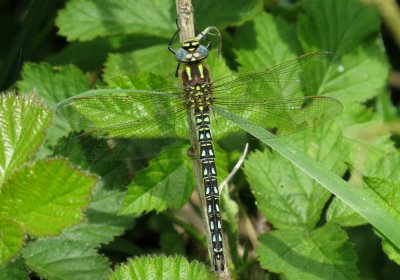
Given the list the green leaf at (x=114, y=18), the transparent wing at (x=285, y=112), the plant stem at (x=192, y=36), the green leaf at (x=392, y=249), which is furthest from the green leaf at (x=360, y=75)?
the green leaf at (x=392, y=249)

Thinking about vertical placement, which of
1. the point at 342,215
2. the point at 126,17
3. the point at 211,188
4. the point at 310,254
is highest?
the point at 126,17

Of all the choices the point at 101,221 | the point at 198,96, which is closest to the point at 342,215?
the point at 198,96

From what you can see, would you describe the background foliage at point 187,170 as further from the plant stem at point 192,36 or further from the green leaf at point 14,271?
the plant stem at point 192,36

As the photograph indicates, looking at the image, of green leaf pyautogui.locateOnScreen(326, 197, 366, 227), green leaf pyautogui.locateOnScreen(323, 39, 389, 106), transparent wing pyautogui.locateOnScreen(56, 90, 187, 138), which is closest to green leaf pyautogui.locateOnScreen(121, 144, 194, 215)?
transparent wing pyautogui.locateOnScreen(56, 90, 187, 138)

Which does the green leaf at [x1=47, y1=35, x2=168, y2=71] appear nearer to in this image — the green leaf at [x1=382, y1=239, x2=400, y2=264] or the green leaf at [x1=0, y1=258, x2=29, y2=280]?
the green leaf at [x1=0, y1=258, x2=29, y2=280]

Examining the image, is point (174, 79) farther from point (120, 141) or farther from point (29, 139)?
point (29, 139)

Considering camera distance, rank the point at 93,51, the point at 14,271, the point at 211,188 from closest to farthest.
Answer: the point at 14,271
the point at 211,188
the point at 93,51

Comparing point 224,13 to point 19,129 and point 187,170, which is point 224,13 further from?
point 19,129

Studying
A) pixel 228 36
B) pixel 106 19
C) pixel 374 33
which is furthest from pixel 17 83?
pixel 374 33
